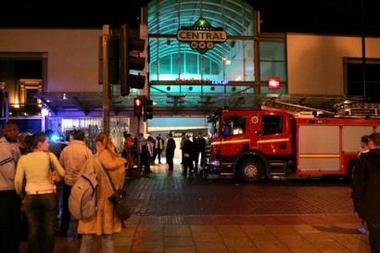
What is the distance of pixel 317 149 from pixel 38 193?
1506 cm

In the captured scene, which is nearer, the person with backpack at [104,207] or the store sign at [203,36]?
the person with backpack at [104,207]

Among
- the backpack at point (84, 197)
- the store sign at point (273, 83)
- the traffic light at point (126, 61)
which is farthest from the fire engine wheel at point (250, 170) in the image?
the backpack at point (84, 197)

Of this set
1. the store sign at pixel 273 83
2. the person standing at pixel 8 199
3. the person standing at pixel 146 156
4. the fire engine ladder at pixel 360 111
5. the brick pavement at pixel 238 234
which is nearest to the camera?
the person standing at pixel 8 199

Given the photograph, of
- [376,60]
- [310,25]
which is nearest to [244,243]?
[376,60]

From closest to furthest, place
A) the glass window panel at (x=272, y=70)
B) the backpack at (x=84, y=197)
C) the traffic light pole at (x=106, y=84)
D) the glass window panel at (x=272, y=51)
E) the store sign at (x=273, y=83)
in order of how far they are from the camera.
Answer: the backpack at (x=84, y=197), the traffic light pole at (x=106, y=84), the store sign at (x=273, y=83), the glass window panel at (x=272, y=70), the glass window panel at (x=272, y=51)

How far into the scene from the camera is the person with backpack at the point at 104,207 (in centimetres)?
643

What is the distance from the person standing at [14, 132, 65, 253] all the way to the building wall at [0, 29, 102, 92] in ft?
80.9

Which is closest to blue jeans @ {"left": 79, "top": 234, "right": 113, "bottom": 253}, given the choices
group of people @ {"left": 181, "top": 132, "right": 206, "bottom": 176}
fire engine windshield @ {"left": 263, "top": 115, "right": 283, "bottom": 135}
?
fire engine windshield @ {"left": 263, "top": 115, "right": 283, "bottom": 135}

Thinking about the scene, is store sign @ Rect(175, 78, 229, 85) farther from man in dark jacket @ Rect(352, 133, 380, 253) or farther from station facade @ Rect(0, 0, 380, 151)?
man in dark jacket @ Rect(352, 133, 380, 253)

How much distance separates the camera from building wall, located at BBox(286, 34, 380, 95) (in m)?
33.4

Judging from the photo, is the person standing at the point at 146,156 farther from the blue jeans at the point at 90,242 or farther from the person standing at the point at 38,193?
the blue jeans at the point at 90,242

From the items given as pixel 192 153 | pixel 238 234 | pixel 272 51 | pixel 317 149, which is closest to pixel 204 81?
pixel 272 51

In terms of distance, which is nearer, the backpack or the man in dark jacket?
the man in dark jacket

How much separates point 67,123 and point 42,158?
985 inches
